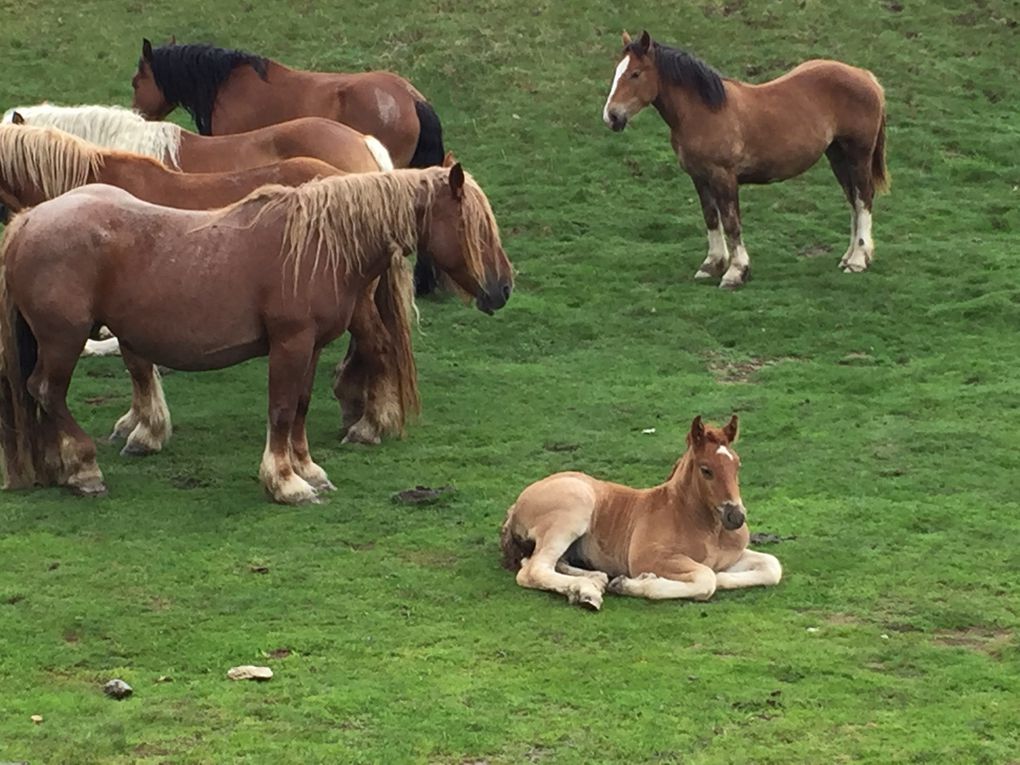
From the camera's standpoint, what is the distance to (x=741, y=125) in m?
13.3

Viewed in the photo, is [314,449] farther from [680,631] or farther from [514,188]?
[514,188]

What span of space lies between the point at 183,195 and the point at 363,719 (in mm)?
5041

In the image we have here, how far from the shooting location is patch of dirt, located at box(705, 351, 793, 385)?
11.0 m

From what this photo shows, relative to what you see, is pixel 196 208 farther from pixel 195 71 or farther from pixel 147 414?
pixel 195 71

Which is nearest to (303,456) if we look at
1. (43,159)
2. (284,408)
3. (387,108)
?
(284,408)

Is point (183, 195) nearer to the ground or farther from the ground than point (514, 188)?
farther from the ground

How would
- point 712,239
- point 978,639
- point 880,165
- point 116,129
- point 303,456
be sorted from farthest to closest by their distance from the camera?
point 880,165, point 712,239, point 116,129, point 303,456, point 978,639

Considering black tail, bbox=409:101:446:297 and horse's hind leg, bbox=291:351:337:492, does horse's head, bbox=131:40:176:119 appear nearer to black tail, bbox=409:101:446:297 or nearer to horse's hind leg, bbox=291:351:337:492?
black tail, bbox=409:101:446:297

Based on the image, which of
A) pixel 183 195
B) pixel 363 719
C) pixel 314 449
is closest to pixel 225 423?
pixel 314 449

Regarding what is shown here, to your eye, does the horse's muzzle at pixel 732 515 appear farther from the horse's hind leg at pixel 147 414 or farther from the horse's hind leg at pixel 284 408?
the horse's hind leg at pixel 147 414

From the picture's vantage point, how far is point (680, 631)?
19.5ft

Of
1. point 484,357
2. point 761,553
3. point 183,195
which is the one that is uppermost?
point 183,195

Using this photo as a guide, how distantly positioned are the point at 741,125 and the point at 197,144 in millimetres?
5387

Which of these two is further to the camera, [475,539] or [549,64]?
[549,64]
